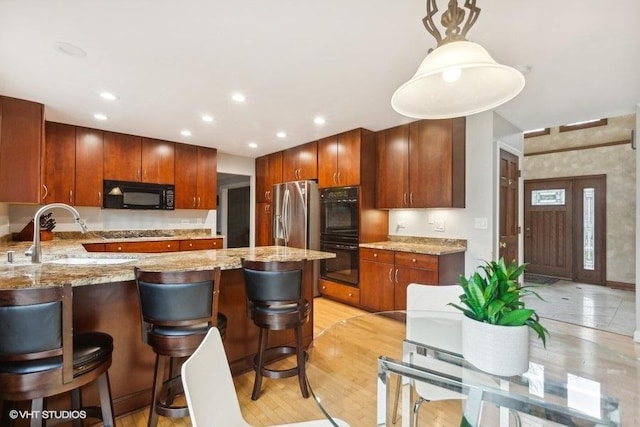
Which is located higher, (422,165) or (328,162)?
(328,162)

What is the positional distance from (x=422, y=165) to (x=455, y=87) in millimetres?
2414

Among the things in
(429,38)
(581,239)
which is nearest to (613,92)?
(429,38)

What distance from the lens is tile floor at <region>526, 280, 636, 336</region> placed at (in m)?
3.57

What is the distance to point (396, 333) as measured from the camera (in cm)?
235

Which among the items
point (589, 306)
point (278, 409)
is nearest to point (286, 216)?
point (278, 409)

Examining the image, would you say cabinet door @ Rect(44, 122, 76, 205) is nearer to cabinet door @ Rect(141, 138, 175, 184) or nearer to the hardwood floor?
cabinet door @ Rect(141, 138, 175, 184)

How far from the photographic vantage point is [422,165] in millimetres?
3734

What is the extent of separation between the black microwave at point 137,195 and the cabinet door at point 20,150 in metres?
1.08

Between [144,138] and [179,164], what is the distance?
610 mm

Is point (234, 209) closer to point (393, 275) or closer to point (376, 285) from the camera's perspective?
point (376, 285)

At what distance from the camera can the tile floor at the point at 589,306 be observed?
11.7 ft

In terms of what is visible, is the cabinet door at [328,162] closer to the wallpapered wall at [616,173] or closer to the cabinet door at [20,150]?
the cabinet door at [20,150]

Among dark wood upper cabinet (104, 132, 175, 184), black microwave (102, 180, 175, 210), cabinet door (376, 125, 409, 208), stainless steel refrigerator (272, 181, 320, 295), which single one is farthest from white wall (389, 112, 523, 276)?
dark wood upper cabinet (104, 132, 175, 184)

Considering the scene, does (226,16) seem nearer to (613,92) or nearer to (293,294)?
(293,294)
